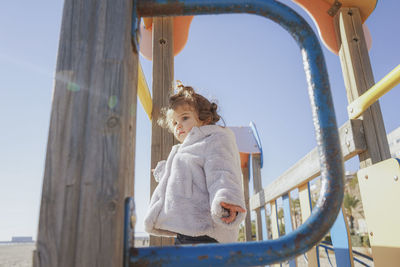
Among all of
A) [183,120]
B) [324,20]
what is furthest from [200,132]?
[324,20]

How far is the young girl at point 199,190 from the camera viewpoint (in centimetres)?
110

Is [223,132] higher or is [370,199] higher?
[223,132]

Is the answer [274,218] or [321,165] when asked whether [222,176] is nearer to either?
[321,165]

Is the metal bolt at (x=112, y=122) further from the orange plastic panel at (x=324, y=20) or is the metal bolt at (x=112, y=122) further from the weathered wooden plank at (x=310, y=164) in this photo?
the orange plastic panel at (x=324, y=20)

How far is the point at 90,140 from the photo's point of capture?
1.70 feet

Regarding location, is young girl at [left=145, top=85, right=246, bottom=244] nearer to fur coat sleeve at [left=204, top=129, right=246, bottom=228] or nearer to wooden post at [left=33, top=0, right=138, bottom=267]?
fur coat sleeve at [left=204, top=129, right=246, bottom=228]

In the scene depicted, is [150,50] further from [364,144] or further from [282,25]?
[282,25]

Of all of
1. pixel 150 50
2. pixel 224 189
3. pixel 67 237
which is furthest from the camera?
pixel 150 50

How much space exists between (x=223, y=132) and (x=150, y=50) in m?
0.95

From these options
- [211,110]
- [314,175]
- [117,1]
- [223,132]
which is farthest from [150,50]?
[117,1]

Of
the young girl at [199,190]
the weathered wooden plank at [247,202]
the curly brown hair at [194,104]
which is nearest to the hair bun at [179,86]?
the curly brown hair at [194,104]

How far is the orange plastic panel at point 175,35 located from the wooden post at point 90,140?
56.7 inches

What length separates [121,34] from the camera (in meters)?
0.58

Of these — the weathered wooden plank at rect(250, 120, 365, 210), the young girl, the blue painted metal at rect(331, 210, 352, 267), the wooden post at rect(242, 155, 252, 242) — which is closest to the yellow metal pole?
the young girl
